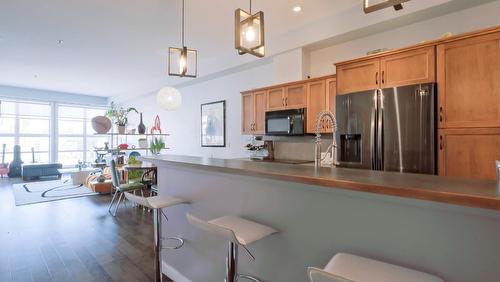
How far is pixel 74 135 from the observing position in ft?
33.9

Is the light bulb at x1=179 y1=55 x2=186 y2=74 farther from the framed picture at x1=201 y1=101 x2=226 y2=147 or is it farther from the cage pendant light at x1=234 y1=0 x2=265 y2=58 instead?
the framed picture at x1=201 y1=101 x2=226 y2=147

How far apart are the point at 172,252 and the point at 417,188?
229 centimetres

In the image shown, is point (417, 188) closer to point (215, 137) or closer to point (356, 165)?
point (356, 165)

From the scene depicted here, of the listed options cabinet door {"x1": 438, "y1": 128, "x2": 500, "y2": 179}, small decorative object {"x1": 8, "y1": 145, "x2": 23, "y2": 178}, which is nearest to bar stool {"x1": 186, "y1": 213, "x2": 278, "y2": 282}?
cabinet door {"x1": 438, "y1": 128, "x2": 500, "y2": 179}

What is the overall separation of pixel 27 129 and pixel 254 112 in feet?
30.0

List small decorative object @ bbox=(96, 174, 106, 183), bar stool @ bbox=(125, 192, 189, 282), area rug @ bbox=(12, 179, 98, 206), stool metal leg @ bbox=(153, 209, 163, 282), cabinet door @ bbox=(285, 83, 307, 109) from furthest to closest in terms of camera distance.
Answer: small decorative object @ bbox=(96, 174, 106, 183), area rug @ bbox=(12, 179, 98, 206), cabinet door @ bbox=(285, 83, 307, 109), stool metal leg @ bbox=(153, 209, 163, 282), bar stool @ bbox=(125, 192, 189, 282)

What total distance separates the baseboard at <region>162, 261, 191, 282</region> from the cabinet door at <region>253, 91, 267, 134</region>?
2.59 meters

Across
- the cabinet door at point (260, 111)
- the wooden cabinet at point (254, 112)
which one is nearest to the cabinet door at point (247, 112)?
the wooden cabinet at point (254, 112)

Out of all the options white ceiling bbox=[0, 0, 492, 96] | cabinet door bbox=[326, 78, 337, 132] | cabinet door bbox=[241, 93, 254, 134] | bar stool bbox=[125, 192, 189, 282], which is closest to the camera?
bar stool bbox=[125, 192, 189, 282]

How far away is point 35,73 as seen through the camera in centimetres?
695

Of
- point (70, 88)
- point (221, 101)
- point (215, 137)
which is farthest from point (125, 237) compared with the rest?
point (70, 88)

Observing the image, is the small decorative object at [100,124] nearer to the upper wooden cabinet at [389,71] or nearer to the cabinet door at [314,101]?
the cabinet door at [314,101]

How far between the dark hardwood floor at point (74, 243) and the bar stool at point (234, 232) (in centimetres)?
139

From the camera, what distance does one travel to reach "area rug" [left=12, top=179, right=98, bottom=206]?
562 cm
